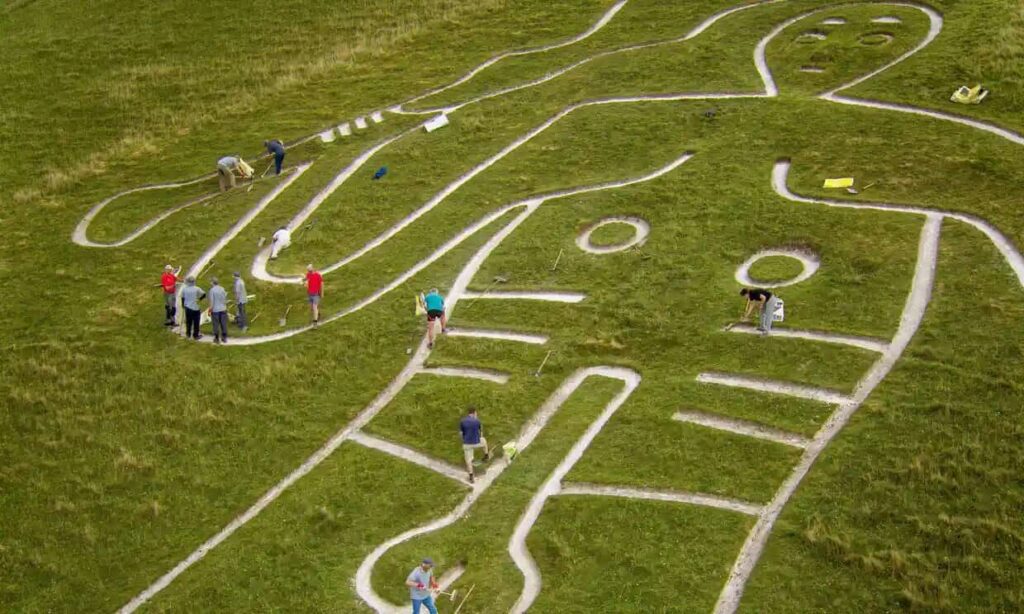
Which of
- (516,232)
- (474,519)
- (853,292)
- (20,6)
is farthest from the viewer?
(20,6)

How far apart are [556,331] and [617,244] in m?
7.34

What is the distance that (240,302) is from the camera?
160 ft

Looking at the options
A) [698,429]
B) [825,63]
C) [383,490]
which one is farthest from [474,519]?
[825,63]

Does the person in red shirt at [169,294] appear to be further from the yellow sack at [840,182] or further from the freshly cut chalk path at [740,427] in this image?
the yellow sack at [840,182]

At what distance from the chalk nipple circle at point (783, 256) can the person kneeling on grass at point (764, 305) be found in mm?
2819

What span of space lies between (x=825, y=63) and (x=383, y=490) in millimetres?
41055

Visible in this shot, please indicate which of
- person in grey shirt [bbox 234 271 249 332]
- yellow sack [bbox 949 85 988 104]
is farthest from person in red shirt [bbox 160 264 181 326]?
yellow sack [bbox 949 85 988 104]

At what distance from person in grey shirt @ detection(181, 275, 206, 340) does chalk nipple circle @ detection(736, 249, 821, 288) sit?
24.0 metres

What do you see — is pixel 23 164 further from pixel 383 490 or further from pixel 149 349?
pixel 383 490

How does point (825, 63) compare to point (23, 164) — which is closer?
point (825, 63)

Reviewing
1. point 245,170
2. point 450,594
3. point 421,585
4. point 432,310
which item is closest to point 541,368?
point 432,310

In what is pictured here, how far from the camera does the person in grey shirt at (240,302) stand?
159 feet

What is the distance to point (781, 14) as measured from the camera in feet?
238

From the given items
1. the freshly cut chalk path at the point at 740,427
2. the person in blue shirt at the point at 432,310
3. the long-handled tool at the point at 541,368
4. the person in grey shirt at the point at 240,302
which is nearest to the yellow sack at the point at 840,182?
the long-handled tool at the point at 541,368
